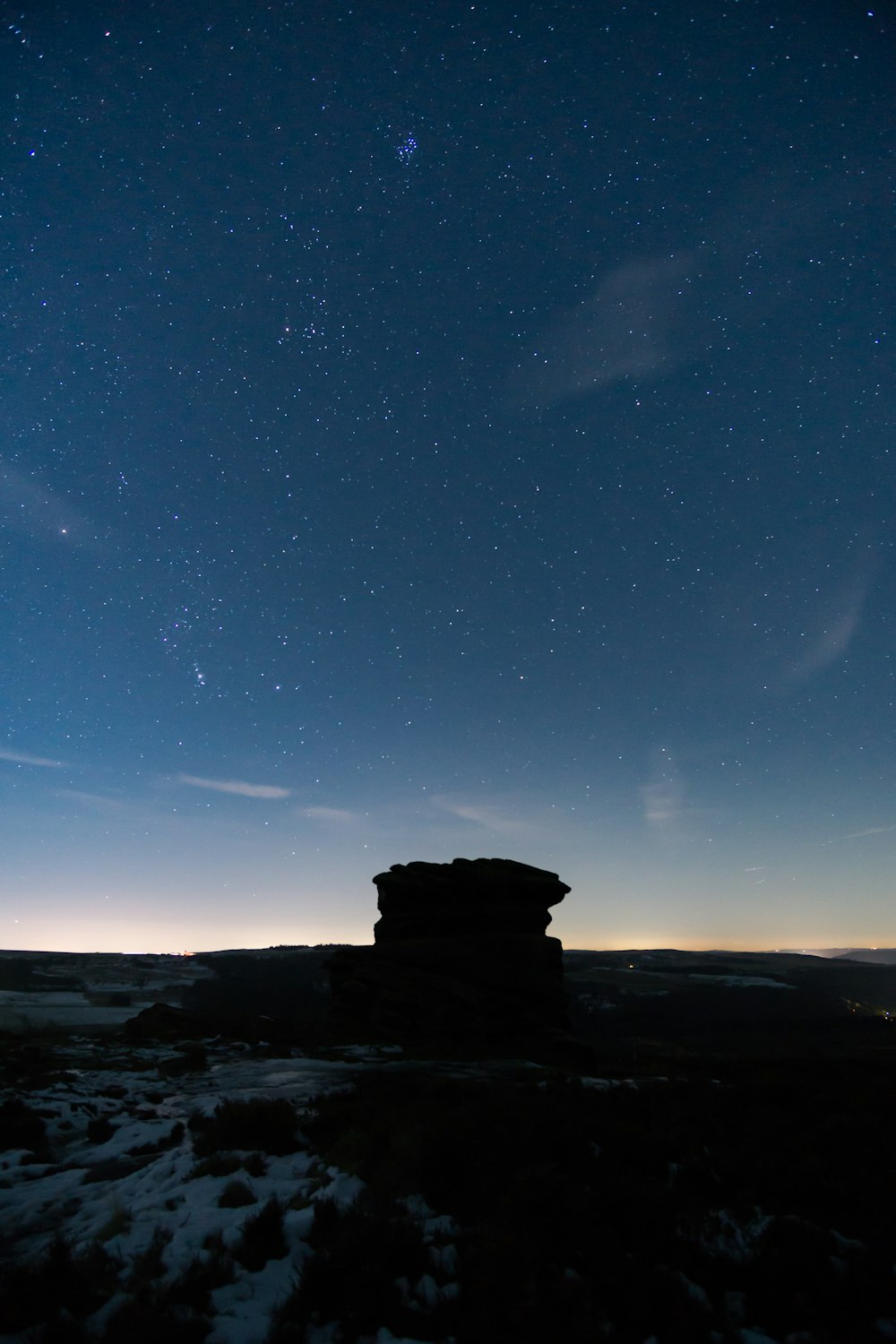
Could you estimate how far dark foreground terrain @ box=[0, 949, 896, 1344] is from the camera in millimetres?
4746

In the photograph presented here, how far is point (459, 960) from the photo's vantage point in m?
35.3

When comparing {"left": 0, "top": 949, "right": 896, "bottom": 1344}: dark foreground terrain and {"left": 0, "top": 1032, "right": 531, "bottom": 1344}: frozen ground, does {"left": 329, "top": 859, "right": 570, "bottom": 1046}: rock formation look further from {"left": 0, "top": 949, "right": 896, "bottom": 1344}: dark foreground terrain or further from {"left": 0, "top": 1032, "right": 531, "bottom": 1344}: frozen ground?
{"left": 0, "top": 1032, "right": 531, "bottom": 1344}: frozen ground

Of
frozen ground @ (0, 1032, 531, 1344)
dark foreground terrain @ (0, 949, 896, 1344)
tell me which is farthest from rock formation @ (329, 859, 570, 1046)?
frozen ground @ (0, 1032, 531, 1344)

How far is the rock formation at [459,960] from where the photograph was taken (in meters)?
32.6

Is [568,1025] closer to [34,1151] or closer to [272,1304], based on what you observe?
[34,1151]

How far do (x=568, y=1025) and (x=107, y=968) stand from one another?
88777 millimetres

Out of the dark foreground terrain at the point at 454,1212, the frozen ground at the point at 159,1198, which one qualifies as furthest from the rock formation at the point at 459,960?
the frozen ground at the point at 159,1198

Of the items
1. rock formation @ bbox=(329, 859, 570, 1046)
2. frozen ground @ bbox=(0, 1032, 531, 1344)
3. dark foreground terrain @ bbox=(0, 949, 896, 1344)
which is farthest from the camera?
rock formation @ bbox=(329, 859, 570, 1046)

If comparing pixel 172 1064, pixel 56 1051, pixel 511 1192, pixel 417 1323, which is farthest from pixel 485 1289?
pixel 56 1051

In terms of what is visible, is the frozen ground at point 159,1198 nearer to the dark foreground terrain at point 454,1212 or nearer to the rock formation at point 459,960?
the dark foreground terrain at point 454,1212

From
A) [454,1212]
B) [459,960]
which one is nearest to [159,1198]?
[454,1212]

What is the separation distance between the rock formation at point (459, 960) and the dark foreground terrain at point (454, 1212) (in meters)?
19.6

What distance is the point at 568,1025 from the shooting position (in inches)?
1414

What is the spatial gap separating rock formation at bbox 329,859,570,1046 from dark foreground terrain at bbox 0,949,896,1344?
19558 millimetres
